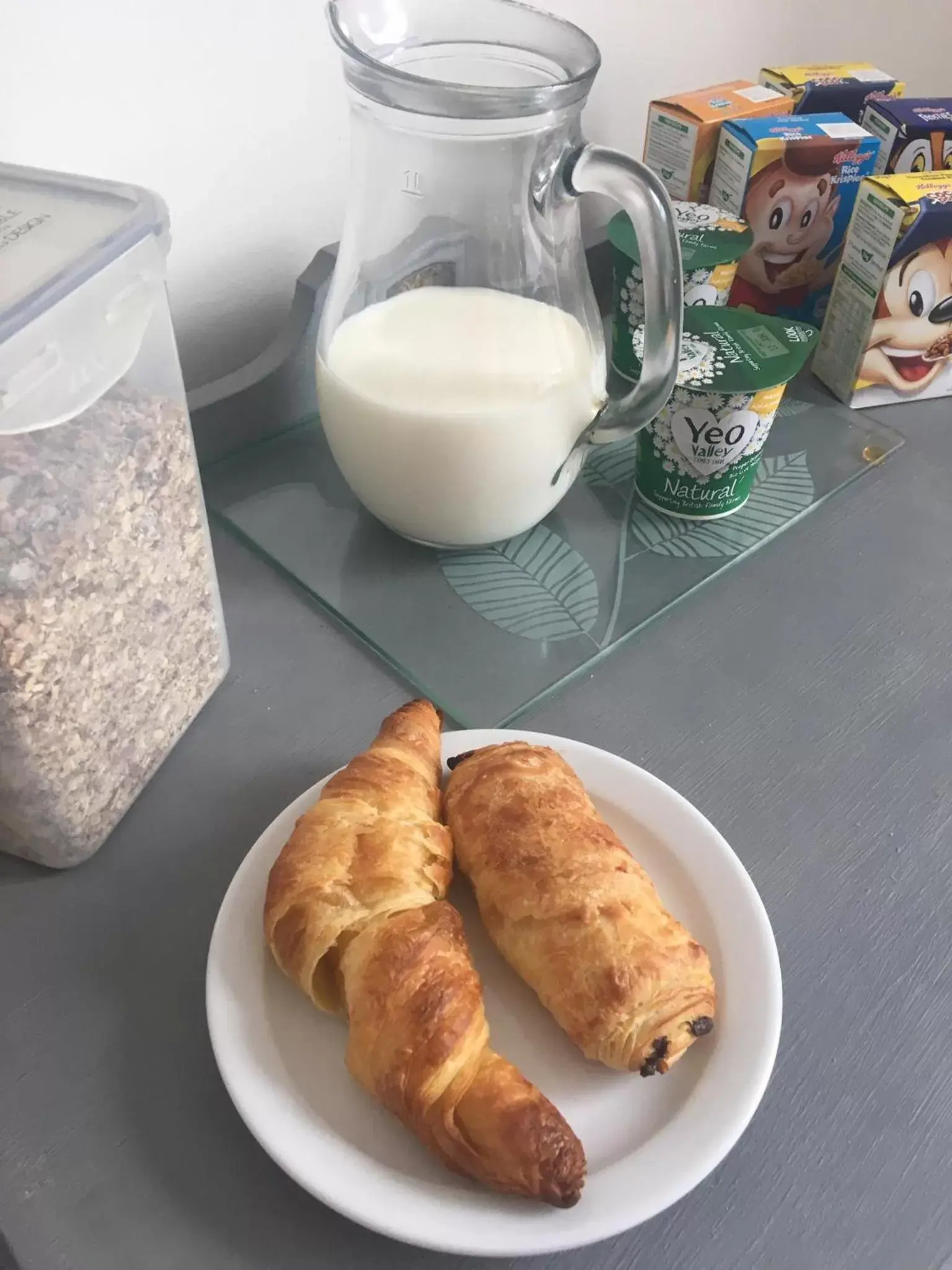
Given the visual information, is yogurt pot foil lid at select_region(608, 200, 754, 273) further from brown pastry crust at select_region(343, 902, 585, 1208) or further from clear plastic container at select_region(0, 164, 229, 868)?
brown pastry crust at select_region(343, 902, 585, 1208)

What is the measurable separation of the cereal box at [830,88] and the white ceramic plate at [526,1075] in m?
0.73

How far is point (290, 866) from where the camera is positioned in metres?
0.44

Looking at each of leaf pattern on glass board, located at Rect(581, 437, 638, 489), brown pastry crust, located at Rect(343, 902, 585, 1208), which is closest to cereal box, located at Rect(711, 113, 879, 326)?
leaf pattern on glass board, located at Rect(581, 437, 638, 489)

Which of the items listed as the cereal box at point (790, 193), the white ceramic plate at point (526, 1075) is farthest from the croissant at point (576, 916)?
the cereal box at point (790, 193)

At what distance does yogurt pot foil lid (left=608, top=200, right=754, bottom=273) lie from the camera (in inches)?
30.4

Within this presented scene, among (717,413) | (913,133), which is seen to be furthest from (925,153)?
(717,413)

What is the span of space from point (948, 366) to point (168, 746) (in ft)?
2.35

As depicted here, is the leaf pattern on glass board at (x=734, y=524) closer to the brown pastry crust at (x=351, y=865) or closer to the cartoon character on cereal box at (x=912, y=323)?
the cartoon character on cereal box at (x=912, y=323)

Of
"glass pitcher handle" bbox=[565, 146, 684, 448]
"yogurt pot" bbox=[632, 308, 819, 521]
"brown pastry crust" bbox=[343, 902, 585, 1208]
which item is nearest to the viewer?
"brown pastry crust" bbox=[343, 902, 585, 1208]

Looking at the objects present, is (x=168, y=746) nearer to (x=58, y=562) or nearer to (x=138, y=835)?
(x=138, y=835)

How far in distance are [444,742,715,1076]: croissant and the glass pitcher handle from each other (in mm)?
241

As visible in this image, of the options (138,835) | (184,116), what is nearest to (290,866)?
(138,835)

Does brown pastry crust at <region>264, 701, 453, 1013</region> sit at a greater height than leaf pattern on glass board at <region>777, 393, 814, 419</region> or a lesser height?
lesser

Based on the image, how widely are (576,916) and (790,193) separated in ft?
2.24
